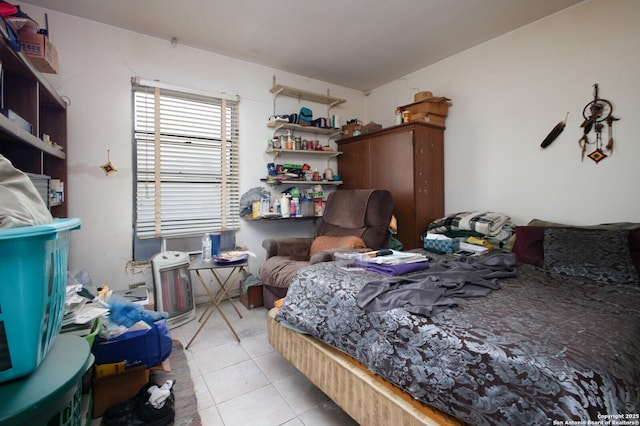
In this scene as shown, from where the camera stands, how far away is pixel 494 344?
929 millimetres

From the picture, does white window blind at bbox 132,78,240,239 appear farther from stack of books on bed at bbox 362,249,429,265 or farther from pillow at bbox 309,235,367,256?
stack of books on bed at bbox 362,249,429,265

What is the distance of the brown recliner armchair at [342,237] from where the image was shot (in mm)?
2784

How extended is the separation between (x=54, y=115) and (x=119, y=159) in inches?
22.0

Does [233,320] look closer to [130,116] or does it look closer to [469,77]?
[130,116]

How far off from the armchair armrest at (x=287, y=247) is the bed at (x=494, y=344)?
1151 millimetres

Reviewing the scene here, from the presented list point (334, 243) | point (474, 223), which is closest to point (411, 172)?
point (474, 223)

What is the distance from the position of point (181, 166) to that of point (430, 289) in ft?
9.21

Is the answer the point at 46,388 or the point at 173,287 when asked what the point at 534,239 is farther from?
the point at 173,287

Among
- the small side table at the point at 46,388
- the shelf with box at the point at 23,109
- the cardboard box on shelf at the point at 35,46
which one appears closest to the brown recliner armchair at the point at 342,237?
the shelf with box at the point at 23,109

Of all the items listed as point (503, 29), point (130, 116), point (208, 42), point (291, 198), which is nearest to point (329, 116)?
point (291, 198)

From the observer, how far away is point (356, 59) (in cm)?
342

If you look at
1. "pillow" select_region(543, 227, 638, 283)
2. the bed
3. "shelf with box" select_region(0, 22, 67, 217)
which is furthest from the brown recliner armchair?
"shelf with box" select_region(0, 22, 67, 217)

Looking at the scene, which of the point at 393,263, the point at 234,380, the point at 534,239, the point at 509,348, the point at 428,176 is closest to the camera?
the point at 509,348

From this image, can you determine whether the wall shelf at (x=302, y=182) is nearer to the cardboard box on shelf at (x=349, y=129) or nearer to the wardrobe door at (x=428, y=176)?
the cardboard box on shelf at (x=349, y=129)
